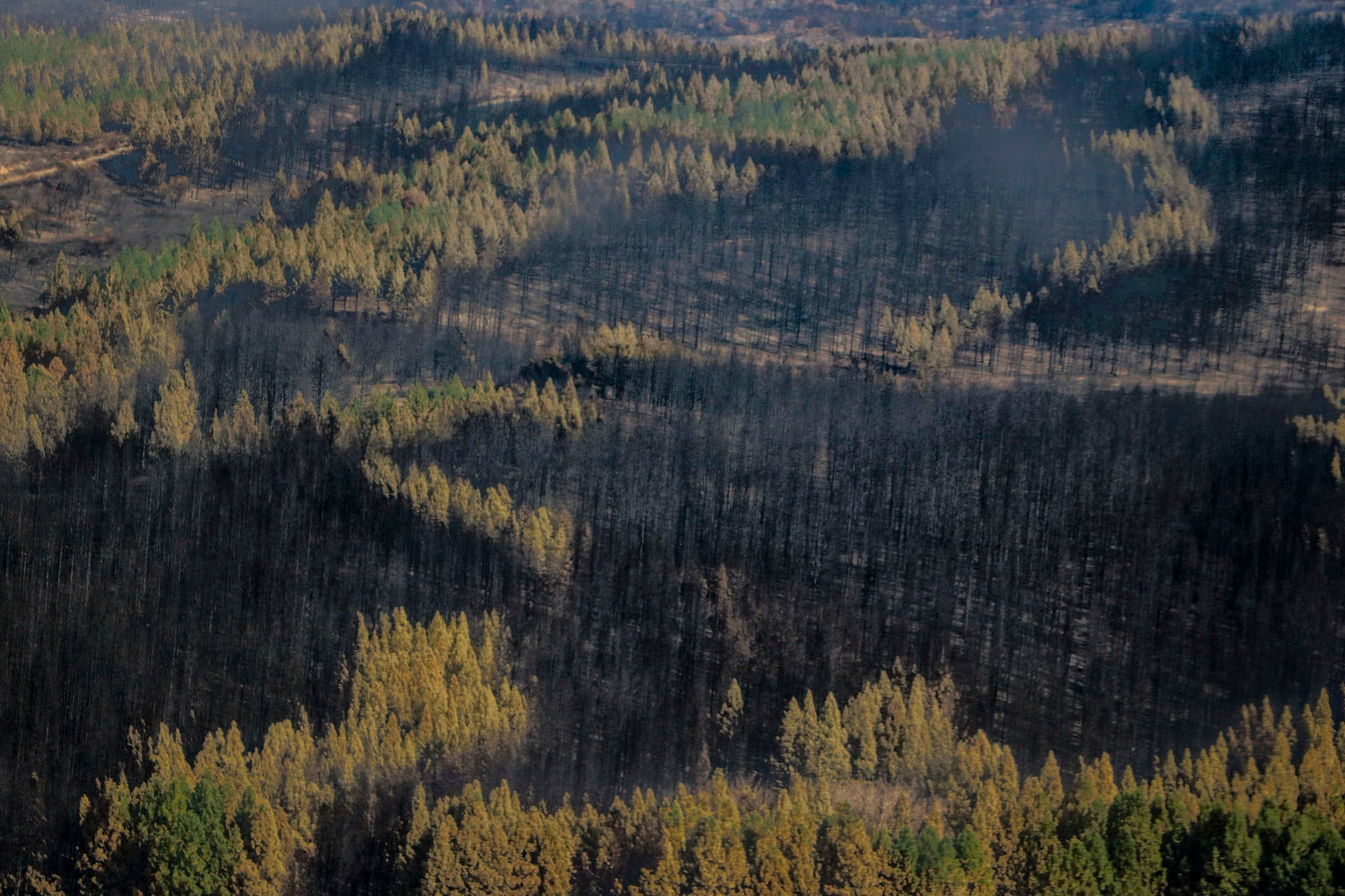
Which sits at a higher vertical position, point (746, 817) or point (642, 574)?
point (642, 574)

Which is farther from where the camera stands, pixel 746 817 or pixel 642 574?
pixel 642 574

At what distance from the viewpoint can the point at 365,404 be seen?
→ 16588 cm

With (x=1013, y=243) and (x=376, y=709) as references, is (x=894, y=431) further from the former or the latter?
(x=376, y=709)

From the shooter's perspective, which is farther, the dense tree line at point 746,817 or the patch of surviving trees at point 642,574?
the patch of surviving trees at point 642,574

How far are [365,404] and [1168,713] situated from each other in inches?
3503

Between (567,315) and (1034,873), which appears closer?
(1034,873)

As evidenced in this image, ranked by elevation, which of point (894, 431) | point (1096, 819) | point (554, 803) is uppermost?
point (894, 431)

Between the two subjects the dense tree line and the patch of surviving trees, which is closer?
the dense tree line

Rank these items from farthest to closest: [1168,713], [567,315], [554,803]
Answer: [567,315] < [1168,713] < [554,803]

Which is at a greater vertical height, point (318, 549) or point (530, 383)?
point (530, 383)

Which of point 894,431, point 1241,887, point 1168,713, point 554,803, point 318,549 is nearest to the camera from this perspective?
point 1241,887

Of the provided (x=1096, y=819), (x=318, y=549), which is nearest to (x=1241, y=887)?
(x=1096, y=819)

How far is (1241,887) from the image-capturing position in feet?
322

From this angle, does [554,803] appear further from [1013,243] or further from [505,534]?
[1013,243]
